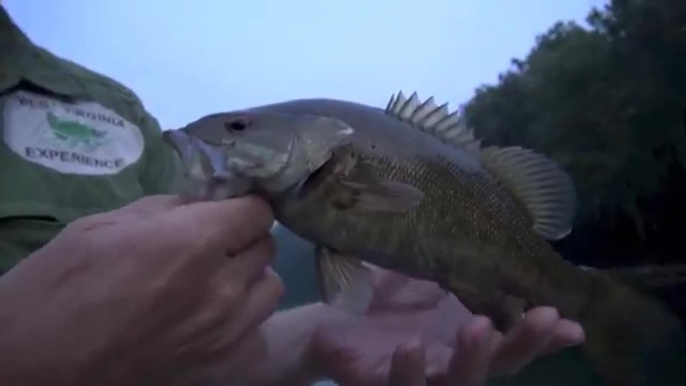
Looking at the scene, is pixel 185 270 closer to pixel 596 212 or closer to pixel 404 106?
pixel 404 106

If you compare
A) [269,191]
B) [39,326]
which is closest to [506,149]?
[269,191]

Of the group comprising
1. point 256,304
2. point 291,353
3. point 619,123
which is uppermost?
point 256,304

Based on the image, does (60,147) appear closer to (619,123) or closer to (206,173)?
(206,173)

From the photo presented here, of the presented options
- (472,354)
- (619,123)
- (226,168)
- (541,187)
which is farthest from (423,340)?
(619,123)

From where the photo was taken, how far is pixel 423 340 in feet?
4.04

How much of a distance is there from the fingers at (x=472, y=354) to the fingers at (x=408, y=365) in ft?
0.16

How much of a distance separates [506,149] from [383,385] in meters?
0.39

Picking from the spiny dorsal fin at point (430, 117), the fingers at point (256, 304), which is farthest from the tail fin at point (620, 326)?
the fingers at point (256, 304)

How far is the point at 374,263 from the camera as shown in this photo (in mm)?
1080

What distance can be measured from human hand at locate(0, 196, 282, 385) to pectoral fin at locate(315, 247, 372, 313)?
Result: 16 centimetres

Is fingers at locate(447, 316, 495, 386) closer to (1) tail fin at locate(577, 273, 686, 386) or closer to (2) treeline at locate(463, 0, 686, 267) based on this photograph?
(1) tail fin at locate(577, 273, 686, 386)

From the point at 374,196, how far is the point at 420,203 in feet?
0.27

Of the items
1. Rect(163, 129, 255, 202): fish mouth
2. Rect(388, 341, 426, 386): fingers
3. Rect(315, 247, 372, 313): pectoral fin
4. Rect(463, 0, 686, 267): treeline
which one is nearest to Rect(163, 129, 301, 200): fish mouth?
Rect(163, 129, 255, 202): fish mouth

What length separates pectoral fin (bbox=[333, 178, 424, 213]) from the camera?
40.5 inches
